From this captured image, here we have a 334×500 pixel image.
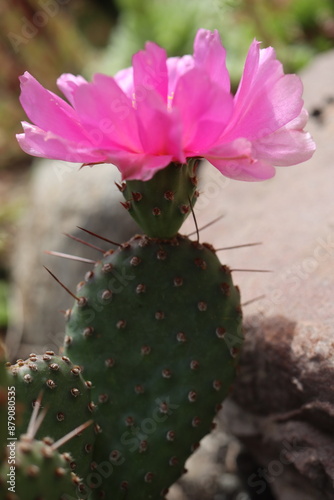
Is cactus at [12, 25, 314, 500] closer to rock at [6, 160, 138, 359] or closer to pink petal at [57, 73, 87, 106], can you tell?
pink petal at [57, 73, 87, 106]

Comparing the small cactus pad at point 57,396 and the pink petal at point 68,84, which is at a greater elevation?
the pink petal at point 68,84

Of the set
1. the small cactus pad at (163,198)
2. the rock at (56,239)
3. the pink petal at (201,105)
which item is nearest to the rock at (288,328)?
the small cactus pad at (163,198)

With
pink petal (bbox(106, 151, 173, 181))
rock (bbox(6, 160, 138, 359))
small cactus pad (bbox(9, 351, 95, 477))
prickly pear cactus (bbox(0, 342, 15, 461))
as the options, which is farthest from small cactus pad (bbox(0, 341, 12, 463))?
rock (bbox(6, 160, 138, 359))

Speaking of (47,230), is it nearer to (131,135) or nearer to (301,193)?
(301,193)

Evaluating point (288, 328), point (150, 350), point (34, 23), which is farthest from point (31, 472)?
point (34, 23)

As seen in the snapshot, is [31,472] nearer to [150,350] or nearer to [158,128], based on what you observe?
[150,350]

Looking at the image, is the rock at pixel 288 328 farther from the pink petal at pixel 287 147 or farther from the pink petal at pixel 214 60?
the pink petal at pixel 214 60

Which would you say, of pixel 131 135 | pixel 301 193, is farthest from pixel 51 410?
pixel 301 193
